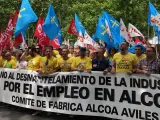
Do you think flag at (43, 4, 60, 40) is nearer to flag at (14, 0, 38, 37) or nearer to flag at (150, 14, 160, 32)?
flag at (14, 0, 38, 37)

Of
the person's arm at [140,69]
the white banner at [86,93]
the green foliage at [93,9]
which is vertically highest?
the green foliage at [93,9]

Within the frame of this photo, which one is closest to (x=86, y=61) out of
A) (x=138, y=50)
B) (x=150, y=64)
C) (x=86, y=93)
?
(x=86, y=93)

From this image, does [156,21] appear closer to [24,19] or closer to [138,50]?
[138,50]

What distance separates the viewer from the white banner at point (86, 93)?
22.0ft

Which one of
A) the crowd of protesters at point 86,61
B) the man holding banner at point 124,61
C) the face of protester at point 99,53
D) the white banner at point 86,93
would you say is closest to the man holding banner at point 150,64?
the crowd of protesters at point 86,61

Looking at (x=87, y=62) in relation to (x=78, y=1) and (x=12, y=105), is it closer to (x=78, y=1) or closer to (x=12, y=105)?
(x=12, y=105)

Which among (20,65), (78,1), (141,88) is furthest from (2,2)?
(141,88)

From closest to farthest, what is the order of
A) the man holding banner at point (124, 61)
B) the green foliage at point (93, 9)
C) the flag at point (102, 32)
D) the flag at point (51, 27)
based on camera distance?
the man holding banner at point (124, 61) < the flag at point (51, 27) < the flag at point (102, 32) < the green foliage at point (93, 9)

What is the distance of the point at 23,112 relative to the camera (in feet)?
29.1

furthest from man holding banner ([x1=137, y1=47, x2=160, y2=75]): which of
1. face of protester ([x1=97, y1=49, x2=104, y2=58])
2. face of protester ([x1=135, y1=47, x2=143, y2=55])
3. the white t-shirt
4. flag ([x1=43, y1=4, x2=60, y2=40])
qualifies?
the white t-shirt

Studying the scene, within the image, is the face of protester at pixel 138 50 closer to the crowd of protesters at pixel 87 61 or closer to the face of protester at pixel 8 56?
the crowd of protesters at pixel 87 61

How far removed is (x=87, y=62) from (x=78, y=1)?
26.2m

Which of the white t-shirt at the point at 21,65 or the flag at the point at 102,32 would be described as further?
the flag at the point at 102,32

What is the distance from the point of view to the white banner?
670cm
